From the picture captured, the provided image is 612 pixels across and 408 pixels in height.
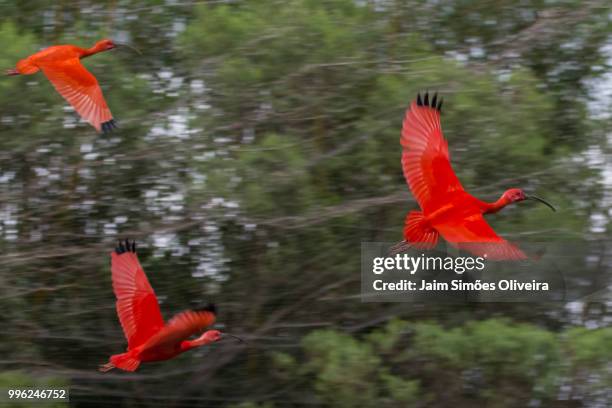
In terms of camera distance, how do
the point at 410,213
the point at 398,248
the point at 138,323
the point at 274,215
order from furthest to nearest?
1. the point at 274,215
2. the point at 398,248
3. the point at 138,323
4. the point at 410,213

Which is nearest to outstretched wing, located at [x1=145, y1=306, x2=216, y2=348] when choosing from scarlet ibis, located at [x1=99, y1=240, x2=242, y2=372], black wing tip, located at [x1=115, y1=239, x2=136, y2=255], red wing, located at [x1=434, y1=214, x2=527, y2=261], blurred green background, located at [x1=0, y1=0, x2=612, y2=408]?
scarlet ibis, located at [x1=99, y1=240, x2=242, y2=372]

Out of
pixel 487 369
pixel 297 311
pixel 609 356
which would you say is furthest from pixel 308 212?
pixel 609 356

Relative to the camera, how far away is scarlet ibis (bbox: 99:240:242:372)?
5641 mm

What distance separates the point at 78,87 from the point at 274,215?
1.14 meters

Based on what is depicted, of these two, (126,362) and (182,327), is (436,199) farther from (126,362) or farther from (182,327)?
(126,362)

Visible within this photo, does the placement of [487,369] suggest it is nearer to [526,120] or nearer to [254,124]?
[526,120]

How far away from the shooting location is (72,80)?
611cm

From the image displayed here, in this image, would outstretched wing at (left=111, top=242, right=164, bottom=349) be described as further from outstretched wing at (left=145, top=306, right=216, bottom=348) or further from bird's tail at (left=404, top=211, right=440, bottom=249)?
bird's tail at (left=404, top=211, right=440, bottom=249)

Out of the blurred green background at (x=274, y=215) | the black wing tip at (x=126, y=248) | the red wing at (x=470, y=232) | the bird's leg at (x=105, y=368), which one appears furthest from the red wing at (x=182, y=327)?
the red wing at (x=470, y=232)

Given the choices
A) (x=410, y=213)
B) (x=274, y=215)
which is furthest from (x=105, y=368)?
(x=410, y=213)

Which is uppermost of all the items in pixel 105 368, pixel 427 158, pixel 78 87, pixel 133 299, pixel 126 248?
pixel 78 87

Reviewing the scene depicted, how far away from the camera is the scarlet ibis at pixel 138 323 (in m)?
5.64

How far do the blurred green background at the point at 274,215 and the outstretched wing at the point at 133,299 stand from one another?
1.31 ft

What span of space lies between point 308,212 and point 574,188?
1.38 m
